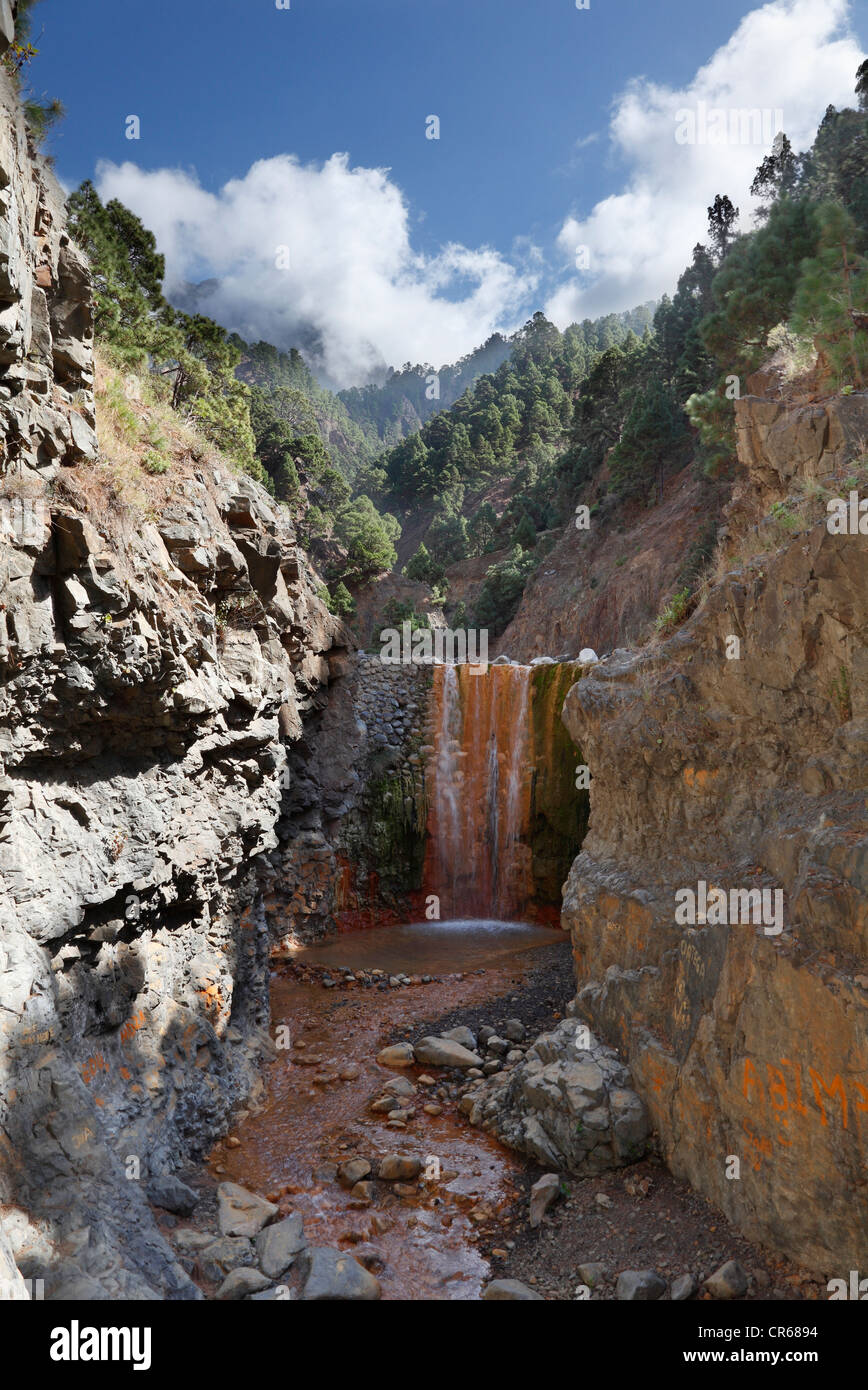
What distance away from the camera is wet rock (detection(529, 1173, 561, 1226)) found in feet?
24.3

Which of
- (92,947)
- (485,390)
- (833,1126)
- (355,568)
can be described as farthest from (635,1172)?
(485,390)

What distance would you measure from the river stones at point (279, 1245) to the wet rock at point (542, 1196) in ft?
7.43

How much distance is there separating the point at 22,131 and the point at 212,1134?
10268 mm

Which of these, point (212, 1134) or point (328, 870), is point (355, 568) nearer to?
point (328, 870)

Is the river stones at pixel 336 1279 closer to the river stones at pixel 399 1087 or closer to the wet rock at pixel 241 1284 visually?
the wet rock at pixel 241 1284

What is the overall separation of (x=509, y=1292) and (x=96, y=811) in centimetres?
570

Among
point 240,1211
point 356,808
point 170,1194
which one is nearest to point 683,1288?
point 240,1211

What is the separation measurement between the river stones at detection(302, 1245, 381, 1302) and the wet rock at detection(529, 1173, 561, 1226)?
5.48 ft

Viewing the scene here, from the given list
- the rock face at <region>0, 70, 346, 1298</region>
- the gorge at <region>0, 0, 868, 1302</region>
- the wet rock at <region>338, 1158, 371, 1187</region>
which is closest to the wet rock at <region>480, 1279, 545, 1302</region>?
the gorge at <region>0, 0, 868, 1302</region>

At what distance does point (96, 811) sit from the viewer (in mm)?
7480

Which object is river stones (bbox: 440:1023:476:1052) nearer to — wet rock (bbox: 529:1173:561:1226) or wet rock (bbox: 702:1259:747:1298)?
wet rock (bbox: 529:1173:561:1226)

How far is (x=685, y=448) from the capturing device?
3478 centimetres

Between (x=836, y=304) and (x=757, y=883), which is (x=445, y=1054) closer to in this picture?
(x=757, y=883)
